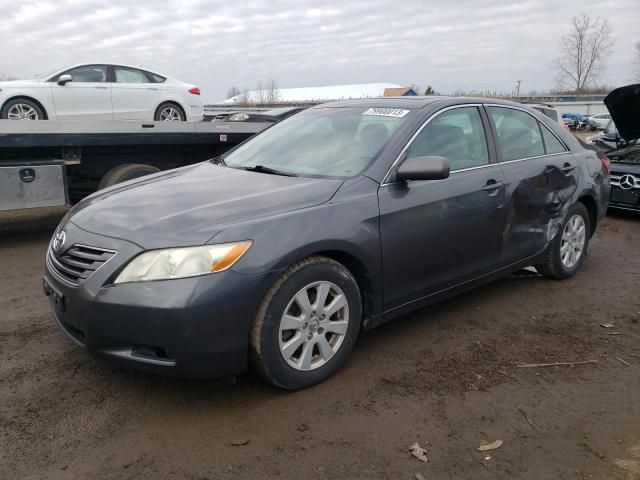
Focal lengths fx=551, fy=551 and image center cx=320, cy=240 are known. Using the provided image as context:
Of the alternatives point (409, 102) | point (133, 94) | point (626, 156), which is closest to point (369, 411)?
point (409, 102)

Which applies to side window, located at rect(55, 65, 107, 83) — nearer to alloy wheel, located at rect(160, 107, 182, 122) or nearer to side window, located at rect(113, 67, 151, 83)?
side window, located at rect(113, 67, 151, 83)

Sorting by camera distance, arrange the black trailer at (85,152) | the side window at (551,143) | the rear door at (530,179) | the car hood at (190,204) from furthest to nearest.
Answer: the black trailer at (85,152) < the side window at (551,143) < the rear door at (530,179) < the car hood at (190,204)

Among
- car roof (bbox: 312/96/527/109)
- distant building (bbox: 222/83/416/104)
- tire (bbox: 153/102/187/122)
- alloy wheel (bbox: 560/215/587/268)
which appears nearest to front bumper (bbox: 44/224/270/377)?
car roof (bbox: 312/96/527/109)

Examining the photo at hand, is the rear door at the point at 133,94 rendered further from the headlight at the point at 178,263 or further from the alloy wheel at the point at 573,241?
the headlight at the point at 178,263

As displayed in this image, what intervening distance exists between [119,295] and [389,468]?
1.50m

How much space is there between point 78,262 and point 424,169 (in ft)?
6.65

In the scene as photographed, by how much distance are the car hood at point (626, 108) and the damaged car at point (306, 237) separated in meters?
3.43

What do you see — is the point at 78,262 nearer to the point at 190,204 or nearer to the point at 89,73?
the point at 190,204

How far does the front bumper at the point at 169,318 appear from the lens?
2613 mm

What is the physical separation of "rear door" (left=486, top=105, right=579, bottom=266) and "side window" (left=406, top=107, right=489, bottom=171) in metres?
0.21

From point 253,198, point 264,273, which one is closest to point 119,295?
point 264,273

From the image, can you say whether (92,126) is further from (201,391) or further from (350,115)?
(201,391)

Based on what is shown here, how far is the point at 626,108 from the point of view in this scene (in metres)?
7.54

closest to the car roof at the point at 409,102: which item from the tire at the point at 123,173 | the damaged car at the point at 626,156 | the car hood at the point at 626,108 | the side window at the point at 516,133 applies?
the side window at the point at 516,133
